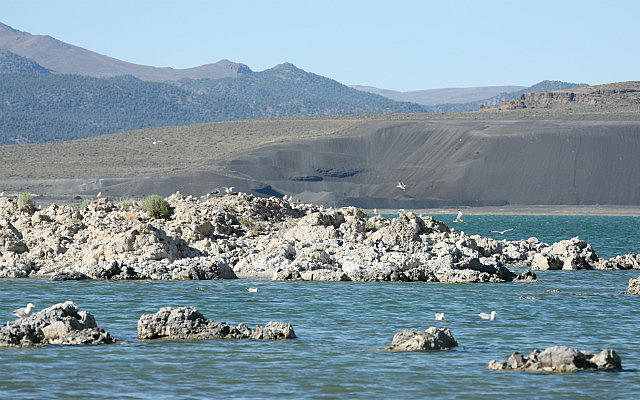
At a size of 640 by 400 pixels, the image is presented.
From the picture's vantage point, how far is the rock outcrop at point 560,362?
13430 mm

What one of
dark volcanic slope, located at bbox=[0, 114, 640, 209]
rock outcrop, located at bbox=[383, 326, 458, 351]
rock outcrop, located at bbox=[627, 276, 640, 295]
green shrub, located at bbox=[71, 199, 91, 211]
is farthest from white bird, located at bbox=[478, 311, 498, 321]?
dark volcanic slope, located at bbox=[0, 114, 640, 209]

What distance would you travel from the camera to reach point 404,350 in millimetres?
15102

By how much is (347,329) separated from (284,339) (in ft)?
5.98

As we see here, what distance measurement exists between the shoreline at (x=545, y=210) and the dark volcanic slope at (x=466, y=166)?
162cm

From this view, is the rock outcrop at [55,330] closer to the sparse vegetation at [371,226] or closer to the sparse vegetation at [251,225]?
the sparse vegetation at [251,225]

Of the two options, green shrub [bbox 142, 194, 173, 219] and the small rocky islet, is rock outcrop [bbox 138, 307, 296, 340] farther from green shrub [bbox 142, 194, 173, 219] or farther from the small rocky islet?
green shrub [bbox 142, 194, 173, 219]

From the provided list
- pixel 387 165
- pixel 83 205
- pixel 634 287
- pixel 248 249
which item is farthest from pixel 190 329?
pixel 387 165

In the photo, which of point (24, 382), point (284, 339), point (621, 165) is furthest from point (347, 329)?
point (621, 165)

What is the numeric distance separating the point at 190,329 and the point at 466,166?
10386cm

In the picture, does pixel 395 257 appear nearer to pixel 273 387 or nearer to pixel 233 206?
pixel 233 206

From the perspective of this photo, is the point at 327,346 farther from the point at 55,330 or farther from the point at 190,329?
the point at 55,330

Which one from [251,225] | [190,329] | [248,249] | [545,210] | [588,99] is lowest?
[545,210]

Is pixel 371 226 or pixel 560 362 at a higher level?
pixel 560 362

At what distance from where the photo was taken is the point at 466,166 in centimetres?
11794
